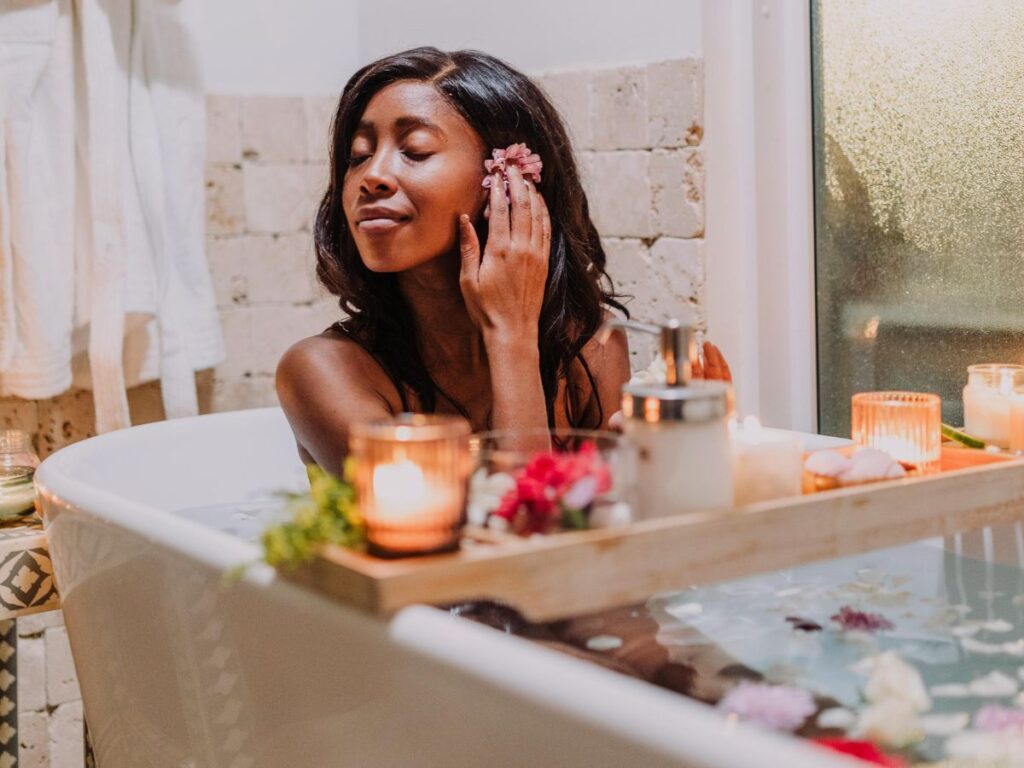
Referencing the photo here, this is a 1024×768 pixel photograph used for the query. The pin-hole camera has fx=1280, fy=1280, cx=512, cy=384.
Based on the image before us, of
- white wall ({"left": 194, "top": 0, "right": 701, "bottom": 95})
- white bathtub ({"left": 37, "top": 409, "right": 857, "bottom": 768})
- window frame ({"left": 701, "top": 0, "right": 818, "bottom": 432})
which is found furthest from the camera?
white wall ({"left": 194, "top": 0, "right": 701, "bottom": 95})

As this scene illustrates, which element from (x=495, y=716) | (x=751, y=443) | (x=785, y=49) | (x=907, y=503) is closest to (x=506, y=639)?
Result: (x=495, y=716)

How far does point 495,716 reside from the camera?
1.04 metres

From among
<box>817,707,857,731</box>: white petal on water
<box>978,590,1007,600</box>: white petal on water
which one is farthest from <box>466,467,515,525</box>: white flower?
<box>978,590,1007,600</box>: white petal on water

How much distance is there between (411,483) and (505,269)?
0.83 metres

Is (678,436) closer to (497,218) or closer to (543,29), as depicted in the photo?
(497,218)

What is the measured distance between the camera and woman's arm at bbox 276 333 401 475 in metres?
1.80

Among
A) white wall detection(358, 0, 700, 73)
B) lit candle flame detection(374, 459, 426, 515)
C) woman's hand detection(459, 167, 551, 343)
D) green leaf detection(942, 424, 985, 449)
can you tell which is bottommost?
green leaf detection(942, 424, 985, 449)

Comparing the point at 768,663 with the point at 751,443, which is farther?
the point at 768,663

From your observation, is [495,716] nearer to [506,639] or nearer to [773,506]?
[506,639]

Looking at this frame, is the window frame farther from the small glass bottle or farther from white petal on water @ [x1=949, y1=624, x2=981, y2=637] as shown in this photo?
the small glass bottle

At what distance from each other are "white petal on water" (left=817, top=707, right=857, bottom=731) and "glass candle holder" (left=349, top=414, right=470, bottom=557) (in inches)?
18.2

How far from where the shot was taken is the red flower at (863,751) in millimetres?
1167

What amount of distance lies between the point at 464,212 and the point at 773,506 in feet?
2.65

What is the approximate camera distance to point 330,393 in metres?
Result: 1.82
